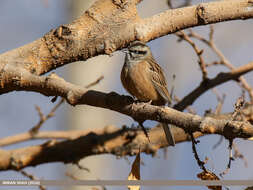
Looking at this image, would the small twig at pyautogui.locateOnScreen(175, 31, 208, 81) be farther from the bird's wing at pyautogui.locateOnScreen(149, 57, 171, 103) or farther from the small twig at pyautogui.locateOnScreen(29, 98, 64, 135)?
the small twig at pyautogui.locateOnScreen(29, 98, 64, 135)

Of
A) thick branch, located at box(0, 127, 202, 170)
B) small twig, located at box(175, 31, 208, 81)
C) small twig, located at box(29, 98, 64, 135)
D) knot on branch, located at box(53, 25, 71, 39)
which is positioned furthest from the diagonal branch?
knot on branch, located at box(53, 25, 71, 39)

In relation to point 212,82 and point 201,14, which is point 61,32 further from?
point 212,82

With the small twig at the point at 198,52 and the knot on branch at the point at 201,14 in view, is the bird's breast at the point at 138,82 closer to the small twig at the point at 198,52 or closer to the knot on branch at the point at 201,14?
the small twig at the point at 198,52

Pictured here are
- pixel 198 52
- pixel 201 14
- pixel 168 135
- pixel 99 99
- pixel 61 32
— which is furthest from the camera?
pixel 168 135

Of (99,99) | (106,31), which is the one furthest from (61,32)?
(99,99)

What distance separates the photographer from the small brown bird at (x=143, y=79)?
470 centimetres

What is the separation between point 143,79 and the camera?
482 centimetres

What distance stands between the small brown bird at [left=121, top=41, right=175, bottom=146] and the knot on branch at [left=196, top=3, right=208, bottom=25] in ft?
4.26

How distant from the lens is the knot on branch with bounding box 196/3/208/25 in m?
3.30

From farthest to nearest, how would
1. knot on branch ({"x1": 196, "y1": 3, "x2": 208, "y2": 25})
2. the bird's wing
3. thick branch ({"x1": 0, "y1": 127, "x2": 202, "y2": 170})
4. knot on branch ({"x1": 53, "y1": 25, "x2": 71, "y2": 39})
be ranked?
the bird's wing, thick branch ({"x1": 0, "y1": 127, "x2": 202, "y2": 170}), knot on branch ({"x1": 53, "y1": 25, "x2": 71, "y2": 39}), knot on branch ({"x1": 196, "y1": 3, "x2": 208, "y2": 25})

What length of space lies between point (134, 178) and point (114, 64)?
7087 millimetres

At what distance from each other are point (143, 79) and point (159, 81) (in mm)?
254

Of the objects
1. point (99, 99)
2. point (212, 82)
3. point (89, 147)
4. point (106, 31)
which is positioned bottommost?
point (89, 147)

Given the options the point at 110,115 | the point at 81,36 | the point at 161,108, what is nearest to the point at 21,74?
the point at 81,36
